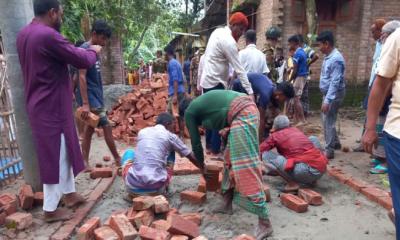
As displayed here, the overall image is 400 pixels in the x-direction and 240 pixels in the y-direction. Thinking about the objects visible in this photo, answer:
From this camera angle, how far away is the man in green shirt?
2729mm

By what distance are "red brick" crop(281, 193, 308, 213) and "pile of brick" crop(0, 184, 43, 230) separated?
8.27 feet

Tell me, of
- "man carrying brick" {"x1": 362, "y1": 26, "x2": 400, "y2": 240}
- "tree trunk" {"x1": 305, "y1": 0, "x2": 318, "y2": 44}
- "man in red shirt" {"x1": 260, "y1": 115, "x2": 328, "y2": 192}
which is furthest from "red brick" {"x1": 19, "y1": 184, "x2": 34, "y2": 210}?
"tree trunk" {"x1": 305, "y1": 0, "x2": 318, "y2": 44}

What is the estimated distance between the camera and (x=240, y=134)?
8.97ft

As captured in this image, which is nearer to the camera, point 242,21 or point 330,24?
point 242,21

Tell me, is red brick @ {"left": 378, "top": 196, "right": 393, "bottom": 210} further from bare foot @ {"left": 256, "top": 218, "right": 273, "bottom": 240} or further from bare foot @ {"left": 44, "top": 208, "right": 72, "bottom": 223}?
bare foot @ {"left": 44, "top": 208, "right": 72, "bottom": 223}

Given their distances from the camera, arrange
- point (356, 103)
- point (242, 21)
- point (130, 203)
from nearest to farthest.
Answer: point (130, 203) < point (242, 21) < point (356, 103)

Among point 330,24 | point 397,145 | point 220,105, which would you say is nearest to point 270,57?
point 330,24

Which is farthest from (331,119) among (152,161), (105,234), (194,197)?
(105,234)

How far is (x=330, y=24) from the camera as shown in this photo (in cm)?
882

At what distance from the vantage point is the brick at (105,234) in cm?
259

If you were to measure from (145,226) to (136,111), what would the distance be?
520 cm

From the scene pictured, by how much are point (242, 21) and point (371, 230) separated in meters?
2.78

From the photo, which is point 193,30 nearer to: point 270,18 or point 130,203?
point 270,18

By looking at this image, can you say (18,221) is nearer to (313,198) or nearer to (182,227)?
(182,227)
